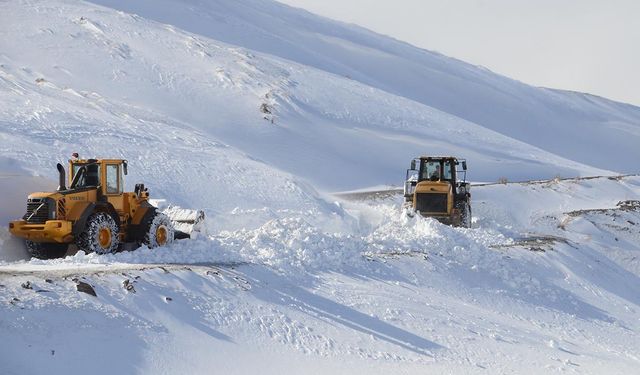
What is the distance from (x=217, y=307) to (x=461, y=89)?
5392cm

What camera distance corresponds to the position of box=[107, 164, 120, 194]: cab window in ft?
56.2

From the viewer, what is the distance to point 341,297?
612 inches

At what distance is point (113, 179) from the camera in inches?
679

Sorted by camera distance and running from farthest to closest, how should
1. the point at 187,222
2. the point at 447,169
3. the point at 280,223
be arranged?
the point at 447,169 < the point at 187,222 < the point at 280,223

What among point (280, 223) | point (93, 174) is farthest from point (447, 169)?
point (93, 174)

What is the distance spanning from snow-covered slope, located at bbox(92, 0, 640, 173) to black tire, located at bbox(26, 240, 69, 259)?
34.5m

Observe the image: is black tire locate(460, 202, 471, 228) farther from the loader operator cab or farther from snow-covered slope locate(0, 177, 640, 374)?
the loader operator cab

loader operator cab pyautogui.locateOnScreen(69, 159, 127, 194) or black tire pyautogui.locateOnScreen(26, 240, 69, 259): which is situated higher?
loader operator cab pyautogui.locateOnScreen(69, 159, 127, 194)

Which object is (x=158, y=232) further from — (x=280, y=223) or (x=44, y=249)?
(x=280, y=223)

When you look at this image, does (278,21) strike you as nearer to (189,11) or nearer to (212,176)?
(189,11)

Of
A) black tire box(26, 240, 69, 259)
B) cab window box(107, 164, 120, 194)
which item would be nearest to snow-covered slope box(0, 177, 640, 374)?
black tire box(26, 240, 69, 259)

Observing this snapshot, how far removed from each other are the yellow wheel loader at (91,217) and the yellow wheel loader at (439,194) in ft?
27.8

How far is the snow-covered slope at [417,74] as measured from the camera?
176ft

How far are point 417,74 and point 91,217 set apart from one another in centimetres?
5068
